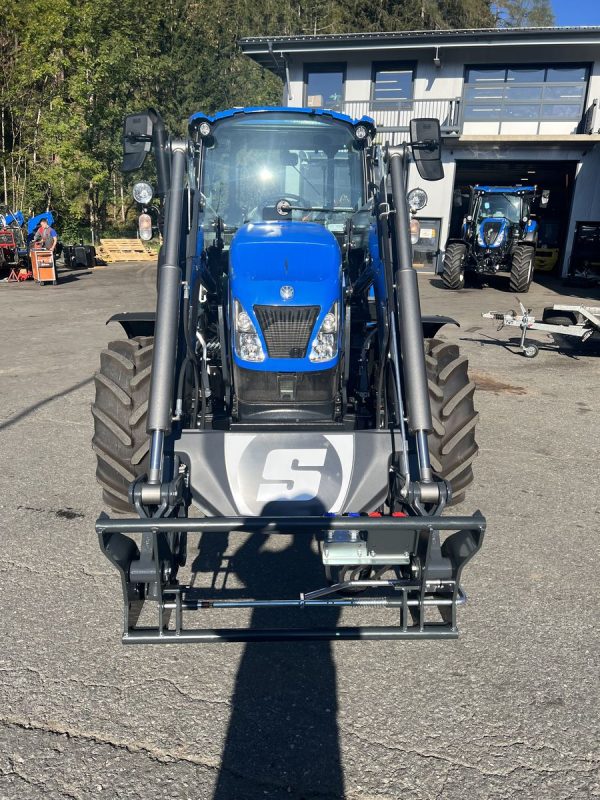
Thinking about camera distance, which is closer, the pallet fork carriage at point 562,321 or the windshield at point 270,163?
the windshield at point 270,163

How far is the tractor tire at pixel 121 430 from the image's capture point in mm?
3771

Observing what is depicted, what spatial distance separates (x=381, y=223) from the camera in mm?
3725

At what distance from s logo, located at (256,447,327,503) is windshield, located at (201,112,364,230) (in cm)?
164

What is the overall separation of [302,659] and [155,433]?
1239mm

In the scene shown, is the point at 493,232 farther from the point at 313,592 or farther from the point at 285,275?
the point at 313,592

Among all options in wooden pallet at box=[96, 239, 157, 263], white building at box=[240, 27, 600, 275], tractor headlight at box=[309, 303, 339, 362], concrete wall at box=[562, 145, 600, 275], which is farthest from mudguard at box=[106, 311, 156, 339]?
wooden pallet at box=[96, 239, 157, 263]

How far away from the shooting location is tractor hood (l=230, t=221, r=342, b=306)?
3383 mm

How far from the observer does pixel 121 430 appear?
3775mm

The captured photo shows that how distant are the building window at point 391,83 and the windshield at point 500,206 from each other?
543 cm

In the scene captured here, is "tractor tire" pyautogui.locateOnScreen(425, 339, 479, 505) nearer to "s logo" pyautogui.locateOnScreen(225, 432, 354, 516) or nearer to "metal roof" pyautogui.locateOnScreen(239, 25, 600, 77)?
"s logo" pyautogui.locateOnScreen(225, 432, 354, 516)

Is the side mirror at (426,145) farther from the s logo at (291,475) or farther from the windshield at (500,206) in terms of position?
the windshield at (500,206)

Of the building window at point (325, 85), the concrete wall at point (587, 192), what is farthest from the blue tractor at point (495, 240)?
the building window at point (325, 85)

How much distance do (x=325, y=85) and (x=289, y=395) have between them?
2147 cm

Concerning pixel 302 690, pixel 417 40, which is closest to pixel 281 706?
pixel 302 690
